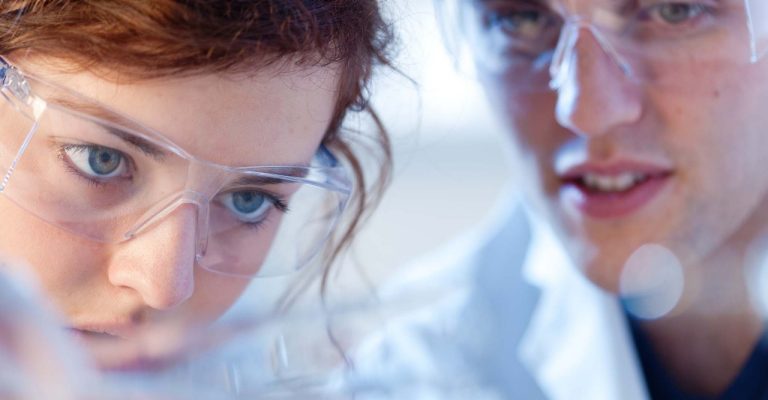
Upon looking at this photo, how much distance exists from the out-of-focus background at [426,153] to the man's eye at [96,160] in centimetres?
27

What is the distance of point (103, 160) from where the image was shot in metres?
0.69

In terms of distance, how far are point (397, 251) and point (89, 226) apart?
88 centimetres

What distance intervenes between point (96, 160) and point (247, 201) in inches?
6.5

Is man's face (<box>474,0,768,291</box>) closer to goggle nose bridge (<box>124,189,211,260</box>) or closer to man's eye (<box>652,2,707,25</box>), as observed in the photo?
man's eye (<box>652,2,707,25</box>)

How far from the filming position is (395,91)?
901mm

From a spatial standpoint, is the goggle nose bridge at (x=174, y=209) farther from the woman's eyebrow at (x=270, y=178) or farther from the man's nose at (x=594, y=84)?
the man's nose at (x=594, y=84)

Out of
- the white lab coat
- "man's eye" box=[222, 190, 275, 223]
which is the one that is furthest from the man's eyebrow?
the white lab coat

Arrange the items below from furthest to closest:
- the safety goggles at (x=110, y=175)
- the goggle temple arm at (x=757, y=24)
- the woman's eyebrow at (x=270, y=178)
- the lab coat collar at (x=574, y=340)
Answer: the lab coat collar at (x=574, y=340), the goggle temple arm at (x=757, y=24), the woman's eyebrow at (x=270, y=178), the safety goggles at (x=110, y=175)

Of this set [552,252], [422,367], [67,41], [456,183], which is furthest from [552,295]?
[67,41]

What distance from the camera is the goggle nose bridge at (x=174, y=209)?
0.69 meters

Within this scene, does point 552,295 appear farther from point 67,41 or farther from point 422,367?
point 67,41

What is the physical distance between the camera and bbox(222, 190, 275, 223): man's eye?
2.61ft

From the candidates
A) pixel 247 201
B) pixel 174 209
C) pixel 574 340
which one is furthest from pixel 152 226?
pixel 574 340

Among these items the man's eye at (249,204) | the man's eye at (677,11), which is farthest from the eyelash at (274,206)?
the man's eye at (677,11)
